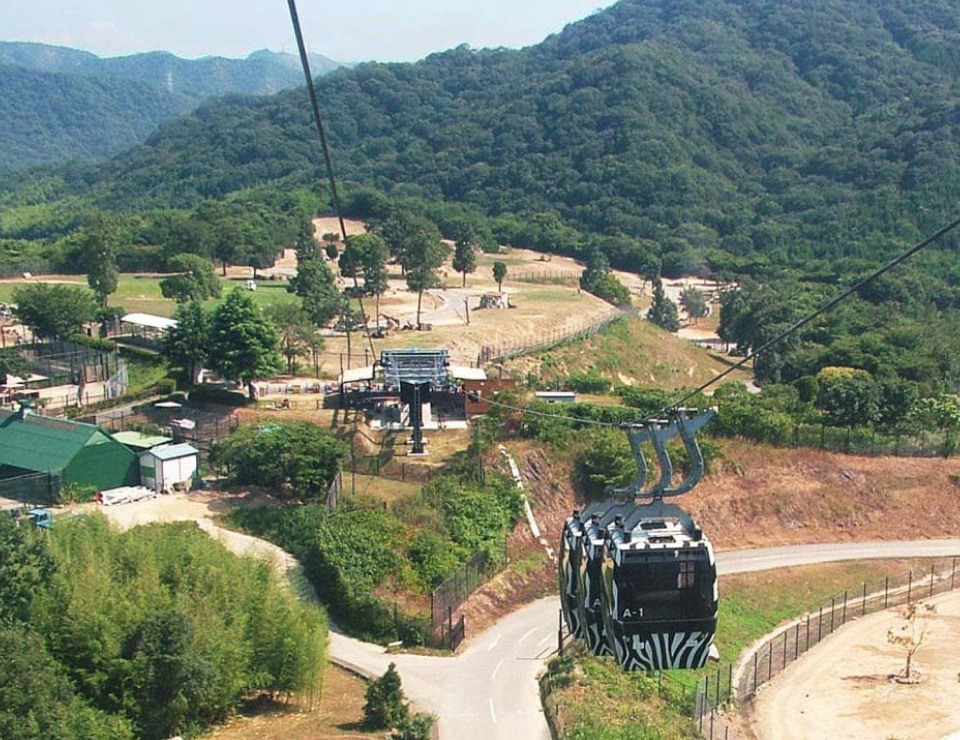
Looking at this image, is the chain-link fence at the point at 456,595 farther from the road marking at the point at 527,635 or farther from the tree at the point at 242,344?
the tree at the point at 242,344

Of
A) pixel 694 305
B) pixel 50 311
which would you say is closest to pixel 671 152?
pixel 694 305

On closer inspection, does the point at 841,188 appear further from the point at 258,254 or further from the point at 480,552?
the point at 480,552

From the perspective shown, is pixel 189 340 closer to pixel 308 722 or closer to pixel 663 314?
pixel 308 722

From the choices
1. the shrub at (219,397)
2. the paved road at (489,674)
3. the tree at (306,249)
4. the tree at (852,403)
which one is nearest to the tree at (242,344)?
the shrub at (219,397)

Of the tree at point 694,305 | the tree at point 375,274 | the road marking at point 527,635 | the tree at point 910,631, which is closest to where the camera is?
the road marking at point 527,635

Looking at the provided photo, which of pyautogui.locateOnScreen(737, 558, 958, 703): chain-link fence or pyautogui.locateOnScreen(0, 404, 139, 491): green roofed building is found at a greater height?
pyautogui.locateOnScreen(0, 404, 139, 491): green roofed building

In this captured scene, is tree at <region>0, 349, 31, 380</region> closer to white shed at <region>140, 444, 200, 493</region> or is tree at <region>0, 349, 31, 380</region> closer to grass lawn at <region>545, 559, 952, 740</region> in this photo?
white shed at <region>140, 444, 200, 493</region>

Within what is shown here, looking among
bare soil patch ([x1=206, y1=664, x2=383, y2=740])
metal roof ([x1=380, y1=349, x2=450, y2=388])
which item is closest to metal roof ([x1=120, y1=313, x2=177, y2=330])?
metal roof ([x1=380, y1=349, x2=450, y2=388])
